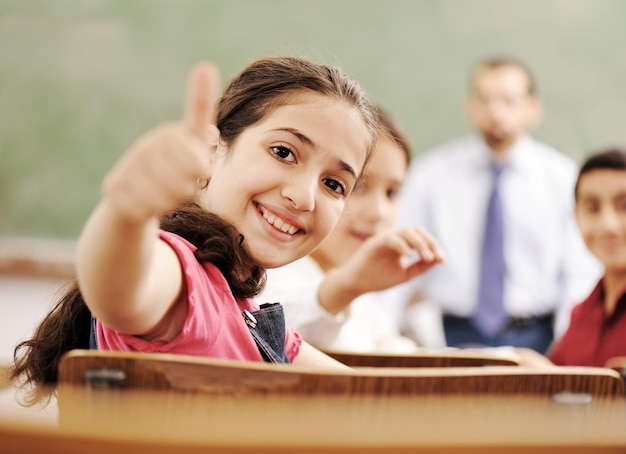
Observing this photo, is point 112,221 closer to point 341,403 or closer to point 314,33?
point 341,403

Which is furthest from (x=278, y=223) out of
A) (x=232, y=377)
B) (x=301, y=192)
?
(x=232, y=377)

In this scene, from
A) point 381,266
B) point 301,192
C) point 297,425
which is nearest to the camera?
point 297,425

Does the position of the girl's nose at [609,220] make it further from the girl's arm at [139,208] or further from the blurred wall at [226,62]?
the blurred wall at [226,62]

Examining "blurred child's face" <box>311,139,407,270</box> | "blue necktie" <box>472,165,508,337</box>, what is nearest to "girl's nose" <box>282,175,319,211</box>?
"blurred child's face" <box>311,139,407,270</box>

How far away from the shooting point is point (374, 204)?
1.43 metres

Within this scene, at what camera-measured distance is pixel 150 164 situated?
1.56 ft

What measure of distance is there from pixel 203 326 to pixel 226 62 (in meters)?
2.47

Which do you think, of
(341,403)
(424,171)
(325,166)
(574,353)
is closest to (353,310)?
(574,353)

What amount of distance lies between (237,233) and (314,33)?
2.43 meters

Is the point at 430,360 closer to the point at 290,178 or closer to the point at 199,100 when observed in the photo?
the point at 290,178

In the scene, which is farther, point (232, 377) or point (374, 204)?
point (374, 204)

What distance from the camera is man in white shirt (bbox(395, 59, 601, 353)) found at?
9.28ft

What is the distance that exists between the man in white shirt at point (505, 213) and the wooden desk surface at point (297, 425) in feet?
7.50

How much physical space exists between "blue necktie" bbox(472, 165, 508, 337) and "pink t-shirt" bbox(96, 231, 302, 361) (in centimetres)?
208
